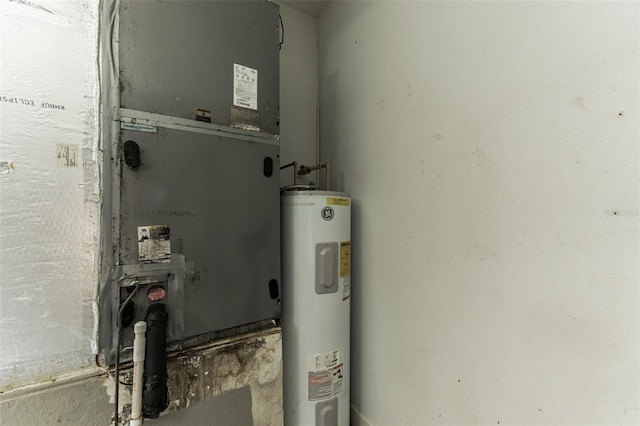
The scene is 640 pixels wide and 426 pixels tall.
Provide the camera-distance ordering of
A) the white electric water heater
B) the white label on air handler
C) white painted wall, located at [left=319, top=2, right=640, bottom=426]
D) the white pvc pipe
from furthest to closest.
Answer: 1. the white electric water heater
2. the white label on air handler
3. the white pvc pipe
4. white painted wall, located at [left=319, top=2, right=640, bottom=426]

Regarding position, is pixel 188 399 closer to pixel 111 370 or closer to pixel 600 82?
A: pixel 111 370

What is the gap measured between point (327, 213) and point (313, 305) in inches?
16.4

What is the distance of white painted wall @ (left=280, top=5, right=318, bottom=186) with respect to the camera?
1.86m

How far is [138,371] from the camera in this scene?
888mm

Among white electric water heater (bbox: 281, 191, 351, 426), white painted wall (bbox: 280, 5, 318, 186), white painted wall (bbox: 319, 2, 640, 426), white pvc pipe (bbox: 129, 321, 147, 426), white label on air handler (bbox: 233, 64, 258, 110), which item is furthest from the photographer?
white painted wall (bbox: 280, 5, 318, 186)

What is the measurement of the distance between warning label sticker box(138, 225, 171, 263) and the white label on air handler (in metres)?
0.56

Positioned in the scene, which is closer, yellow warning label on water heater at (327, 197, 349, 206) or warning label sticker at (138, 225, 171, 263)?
warning label sticker at (138, 225, 171, 263)

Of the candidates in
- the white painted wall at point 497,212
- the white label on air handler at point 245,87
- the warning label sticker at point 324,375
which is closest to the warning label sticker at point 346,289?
the white painted wall at point 497,212

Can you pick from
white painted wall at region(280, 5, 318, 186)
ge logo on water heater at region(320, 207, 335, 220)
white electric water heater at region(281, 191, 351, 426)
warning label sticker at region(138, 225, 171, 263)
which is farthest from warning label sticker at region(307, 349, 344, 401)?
white painted wall at region(280, 5, 318, 186)

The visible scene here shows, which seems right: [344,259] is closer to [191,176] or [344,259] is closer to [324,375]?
[324,375]

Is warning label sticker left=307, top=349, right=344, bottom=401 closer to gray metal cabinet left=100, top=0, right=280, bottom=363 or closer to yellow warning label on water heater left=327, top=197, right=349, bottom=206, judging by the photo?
gray metal cabinet left=100, top=0, right=280, bottom=363

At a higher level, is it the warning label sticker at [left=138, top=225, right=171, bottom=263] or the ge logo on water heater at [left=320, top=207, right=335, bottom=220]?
the ge logo on water heater at [left=320, top=207, right=335, bottom=220]

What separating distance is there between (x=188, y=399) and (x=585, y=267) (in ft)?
4.28

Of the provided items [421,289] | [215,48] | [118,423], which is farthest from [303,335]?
[215,48]
